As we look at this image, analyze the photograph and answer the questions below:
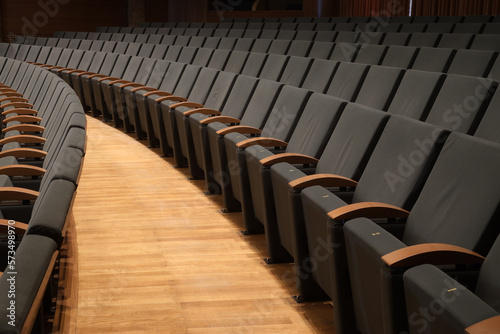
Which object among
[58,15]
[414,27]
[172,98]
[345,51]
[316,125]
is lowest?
[58,15]

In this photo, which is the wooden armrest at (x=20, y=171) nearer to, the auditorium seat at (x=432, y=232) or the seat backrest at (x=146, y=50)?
the auditorium seat at (x=432, y=232)

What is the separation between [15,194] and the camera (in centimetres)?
62

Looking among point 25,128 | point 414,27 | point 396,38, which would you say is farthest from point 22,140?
point 414,27

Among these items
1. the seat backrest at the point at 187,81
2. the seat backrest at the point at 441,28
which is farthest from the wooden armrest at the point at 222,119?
the seat backrest at the point at 441,28

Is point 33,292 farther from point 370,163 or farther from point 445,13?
point 445,13

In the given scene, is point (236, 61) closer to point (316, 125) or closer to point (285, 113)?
point (285, 113)

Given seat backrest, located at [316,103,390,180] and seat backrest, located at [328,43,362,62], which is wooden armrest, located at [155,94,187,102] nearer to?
seat backrest, located at [328,43,362,62]

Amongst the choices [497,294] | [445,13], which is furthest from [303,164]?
[445,13]

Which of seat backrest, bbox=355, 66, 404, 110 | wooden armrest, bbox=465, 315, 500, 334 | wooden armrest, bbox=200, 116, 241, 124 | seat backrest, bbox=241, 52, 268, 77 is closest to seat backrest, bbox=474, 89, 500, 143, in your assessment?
seat backrest, bbox=355, 66, 404, 110

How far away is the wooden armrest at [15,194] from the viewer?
615mm

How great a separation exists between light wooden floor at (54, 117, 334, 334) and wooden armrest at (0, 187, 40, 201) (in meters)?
0.11

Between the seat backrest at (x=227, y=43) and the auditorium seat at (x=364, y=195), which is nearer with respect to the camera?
the auditorium seat at (x=364, y=195)

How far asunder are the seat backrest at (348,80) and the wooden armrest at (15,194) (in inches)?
20.4

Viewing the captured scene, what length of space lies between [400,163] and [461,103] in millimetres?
191
